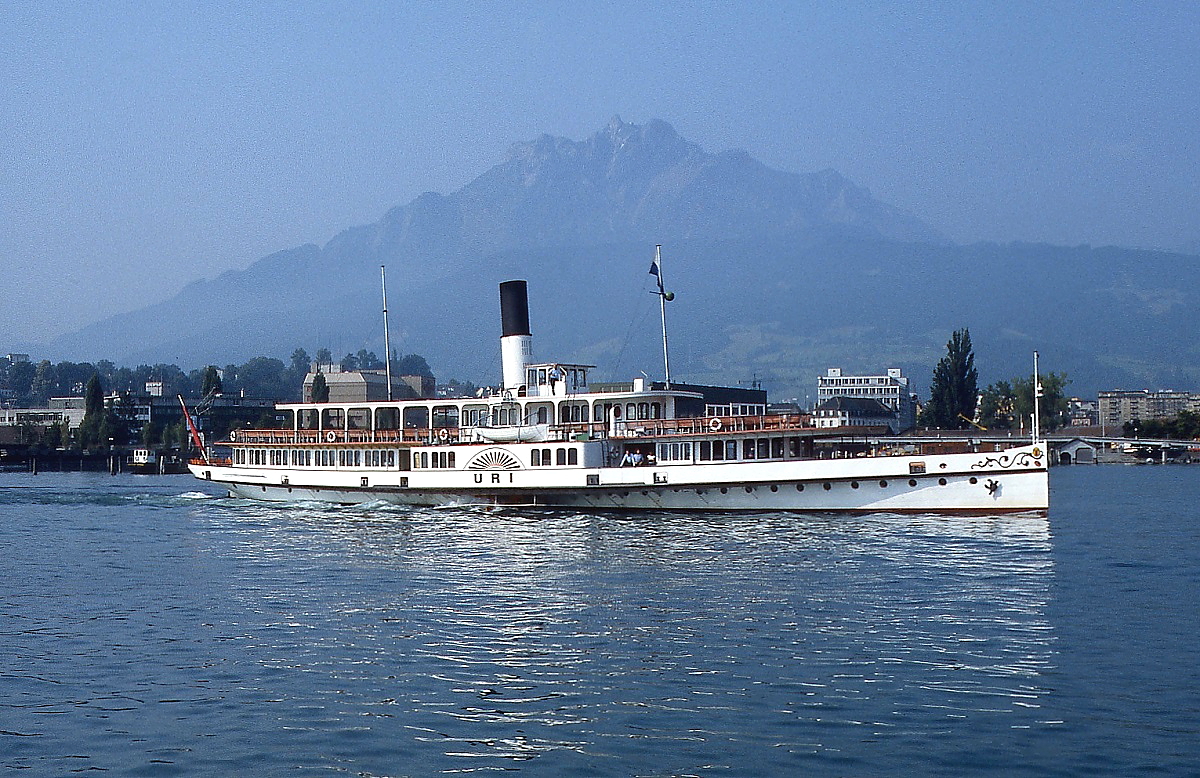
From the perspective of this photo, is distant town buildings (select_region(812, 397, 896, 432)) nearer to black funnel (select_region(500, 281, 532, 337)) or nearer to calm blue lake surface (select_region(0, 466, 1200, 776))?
black funnel (select_region(500, 281, 532, 337))

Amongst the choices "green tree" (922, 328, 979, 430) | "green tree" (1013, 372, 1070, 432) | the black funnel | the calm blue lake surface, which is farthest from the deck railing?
"green tree" (1013, 372, 1070, 432)

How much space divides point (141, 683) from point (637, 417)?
3283cm

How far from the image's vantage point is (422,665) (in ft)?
72.5

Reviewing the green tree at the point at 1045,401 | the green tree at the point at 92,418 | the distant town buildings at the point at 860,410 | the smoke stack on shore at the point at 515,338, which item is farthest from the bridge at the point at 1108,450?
the green tree at the point at 92,418

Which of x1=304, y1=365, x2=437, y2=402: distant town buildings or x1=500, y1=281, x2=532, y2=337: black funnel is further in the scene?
x1=304, y1=365, x2=437, y2=402: distant town buildings

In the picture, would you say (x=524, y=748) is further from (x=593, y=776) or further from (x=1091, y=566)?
(x=1091, y=566)

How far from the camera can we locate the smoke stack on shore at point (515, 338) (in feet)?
189

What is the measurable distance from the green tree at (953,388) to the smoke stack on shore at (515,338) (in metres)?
92.3

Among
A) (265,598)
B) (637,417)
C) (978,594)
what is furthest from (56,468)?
(978,594)

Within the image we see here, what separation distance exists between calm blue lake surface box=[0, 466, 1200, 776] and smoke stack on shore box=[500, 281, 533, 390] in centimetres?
1626

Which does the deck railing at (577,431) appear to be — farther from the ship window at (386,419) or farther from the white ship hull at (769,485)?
the ship window at (386,419)

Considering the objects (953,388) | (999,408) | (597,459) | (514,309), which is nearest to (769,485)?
(597,459)

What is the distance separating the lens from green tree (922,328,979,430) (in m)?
142

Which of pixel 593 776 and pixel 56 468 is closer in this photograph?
pixel 593 776
